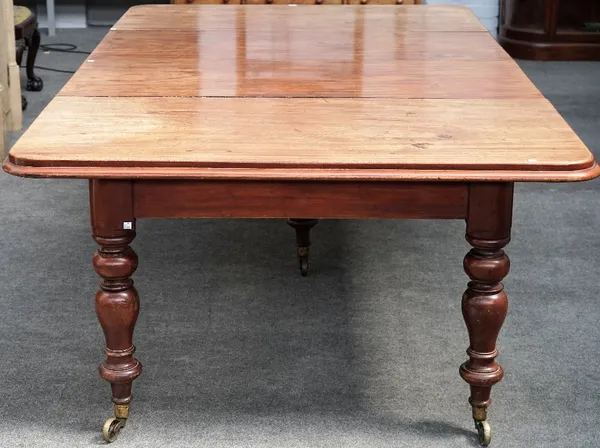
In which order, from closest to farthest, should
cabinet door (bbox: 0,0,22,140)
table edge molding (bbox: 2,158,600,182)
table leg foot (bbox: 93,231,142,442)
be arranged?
table edge molding (bbox: 2,158,600,182), table leg foot (bbox: 93,231,142,442), cabinet door (bbox: 0,0,22,140)

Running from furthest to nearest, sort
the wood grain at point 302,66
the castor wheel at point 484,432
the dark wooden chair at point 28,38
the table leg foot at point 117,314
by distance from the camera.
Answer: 1. the dark wooden chair at point 28,38
2. the wood grain at point 302,66
3. the castor wheel at point 484,432
4. the table leg foot at point 117,314

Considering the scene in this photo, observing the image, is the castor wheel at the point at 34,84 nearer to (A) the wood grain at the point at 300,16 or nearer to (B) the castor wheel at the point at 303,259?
(A) the wood grain at the point at 300,16

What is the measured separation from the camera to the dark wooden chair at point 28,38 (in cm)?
448

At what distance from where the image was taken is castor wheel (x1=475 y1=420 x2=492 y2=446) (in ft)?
6.73

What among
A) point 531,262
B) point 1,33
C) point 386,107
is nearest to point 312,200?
point 386,107

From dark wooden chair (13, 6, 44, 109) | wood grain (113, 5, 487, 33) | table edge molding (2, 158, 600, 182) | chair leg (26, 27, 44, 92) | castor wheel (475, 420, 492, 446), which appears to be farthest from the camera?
chair leg (26, 27, 44, 92)

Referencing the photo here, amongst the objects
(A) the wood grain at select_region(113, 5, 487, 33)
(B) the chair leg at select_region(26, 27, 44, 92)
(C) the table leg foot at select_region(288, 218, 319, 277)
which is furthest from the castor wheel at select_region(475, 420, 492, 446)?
(B) the chair leg at select_region(26, 27, 44, 92)

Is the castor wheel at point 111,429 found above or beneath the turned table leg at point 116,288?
beneath

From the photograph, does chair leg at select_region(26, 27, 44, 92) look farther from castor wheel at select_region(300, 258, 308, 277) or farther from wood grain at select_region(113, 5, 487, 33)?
castor wheel at select_region(300, 258, 308, 277)

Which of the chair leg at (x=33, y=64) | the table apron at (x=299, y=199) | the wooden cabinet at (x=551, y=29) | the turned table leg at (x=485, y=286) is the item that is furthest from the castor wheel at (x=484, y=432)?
the wooden cabinet at (x=551, y=29)

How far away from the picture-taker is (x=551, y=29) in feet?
19.8

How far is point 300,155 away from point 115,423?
2.23 feet

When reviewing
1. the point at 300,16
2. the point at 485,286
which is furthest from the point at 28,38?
the point at 485,286

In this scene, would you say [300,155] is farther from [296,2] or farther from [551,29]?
[551,29]
